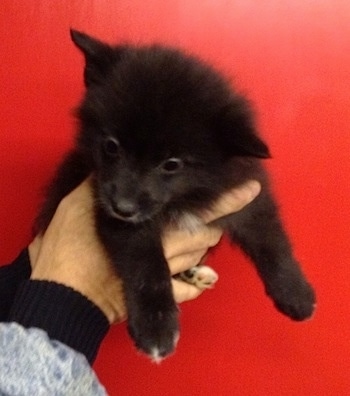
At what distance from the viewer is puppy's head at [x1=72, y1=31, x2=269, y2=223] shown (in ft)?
3.61

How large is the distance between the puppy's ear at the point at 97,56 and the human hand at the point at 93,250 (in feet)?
0.80

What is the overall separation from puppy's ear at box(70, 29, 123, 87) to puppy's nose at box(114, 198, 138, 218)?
0.27 meters

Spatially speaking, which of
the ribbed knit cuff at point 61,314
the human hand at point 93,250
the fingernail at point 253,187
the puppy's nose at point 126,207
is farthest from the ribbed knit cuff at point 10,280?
the fingernail at point 253,187

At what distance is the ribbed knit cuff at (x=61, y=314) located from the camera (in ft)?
3.63

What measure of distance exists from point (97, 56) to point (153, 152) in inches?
9.8

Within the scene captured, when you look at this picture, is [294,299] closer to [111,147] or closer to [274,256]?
[274,256]

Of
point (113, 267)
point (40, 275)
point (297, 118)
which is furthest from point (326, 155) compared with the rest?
point (40, 275)

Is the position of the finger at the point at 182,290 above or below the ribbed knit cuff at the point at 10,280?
above

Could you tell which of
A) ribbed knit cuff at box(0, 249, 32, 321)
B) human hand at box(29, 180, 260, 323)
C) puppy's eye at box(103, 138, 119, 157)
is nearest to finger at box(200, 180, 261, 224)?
human hand at box(29, 180, 260, 323)

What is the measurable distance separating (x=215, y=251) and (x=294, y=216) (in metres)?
0.24

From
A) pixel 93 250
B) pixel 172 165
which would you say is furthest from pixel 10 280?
pixel 172 165

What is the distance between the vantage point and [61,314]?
112 cm

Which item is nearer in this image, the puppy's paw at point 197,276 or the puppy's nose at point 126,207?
the puppy's nose at point 126,207

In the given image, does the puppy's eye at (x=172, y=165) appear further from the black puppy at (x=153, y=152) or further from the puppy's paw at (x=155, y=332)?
the puppy's paw at (x=155, y=332)
